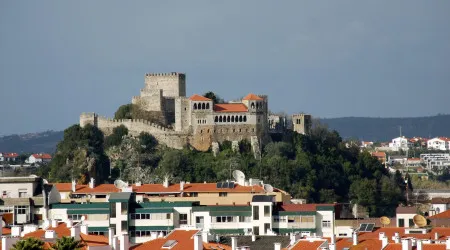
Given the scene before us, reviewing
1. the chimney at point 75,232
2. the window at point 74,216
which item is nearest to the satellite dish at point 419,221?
the window at point 74,216

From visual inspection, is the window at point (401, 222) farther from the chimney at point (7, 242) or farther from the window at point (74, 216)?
the chimney at point (7, 242)

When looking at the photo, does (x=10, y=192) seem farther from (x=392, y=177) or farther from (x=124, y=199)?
(x=392, y=177)

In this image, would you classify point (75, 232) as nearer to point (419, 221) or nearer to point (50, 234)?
point (50, 234)

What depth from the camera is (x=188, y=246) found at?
61.6 meters

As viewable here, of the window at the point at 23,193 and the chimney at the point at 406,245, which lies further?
the window at the point at 23,193

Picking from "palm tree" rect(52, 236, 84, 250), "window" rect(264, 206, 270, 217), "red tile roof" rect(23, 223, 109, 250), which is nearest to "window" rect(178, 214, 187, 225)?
"window" rect(264, 206, 270, 217)

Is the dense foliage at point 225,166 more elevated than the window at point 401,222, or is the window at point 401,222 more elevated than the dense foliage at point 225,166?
the dense foliage at point 225,166

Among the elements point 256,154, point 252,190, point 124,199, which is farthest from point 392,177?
point 124,199

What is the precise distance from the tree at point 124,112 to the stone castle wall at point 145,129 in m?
1.84

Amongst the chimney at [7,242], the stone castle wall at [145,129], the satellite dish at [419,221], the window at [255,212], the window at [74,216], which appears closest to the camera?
the chimney at [7,242]

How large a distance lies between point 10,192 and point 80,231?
23.0 metres

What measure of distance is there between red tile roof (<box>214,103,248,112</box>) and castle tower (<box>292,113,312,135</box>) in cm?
1109

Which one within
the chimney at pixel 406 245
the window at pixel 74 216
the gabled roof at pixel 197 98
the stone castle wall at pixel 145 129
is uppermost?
the gabled roof at pixel 197 98

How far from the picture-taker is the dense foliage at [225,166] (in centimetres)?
13238
